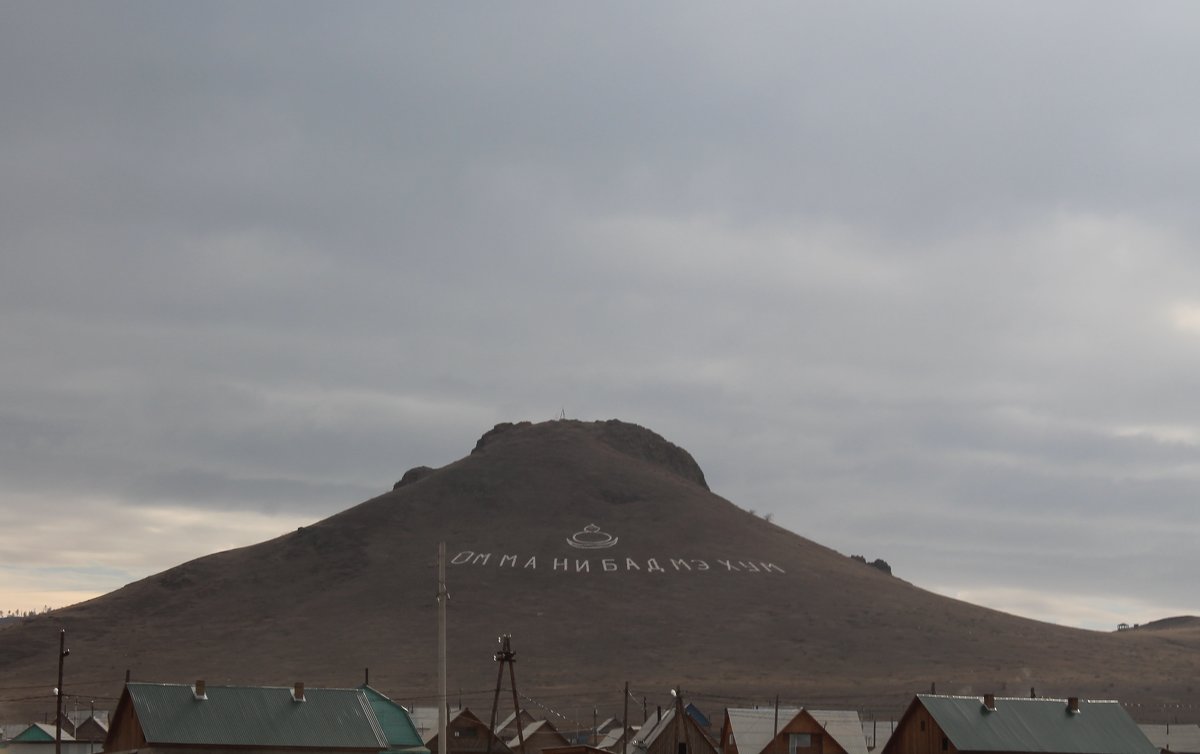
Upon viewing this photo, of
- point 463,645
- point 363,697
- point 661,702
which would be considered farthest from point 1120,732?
point 463,645

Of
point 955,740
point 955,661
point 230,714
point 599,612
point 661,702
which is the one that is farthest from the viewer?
point 599,612

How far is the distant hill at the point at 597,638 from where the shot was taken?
141 m

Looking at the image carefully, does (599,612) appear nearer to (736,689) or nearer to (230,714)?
(736,689)

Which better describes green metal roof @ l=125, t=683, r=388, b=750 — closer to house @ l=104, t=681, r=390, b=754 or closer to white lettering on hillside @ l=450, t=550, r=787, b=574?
house @ l=104, t=681, r=390, b=754

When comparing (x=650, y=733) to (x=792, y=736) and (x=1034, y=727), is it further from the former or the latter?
(x=1034, y=727)

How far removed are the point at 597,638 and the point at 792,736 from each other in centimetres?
8510

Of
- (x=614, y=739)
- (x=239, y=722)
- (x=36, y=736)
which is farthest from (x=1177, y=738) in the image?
(x=36, y=736)

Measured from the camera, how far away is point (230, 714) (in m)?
63.2

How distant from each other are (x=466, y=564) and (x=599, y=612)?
26.5 metres

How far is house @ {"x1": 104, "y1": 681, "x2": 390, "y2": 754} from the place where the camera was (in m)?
61.4

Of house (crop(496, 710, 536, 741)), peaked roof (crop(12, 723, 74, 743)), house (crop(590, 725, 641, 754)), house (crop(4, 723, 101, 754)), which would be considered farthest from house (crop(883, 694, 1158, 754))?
peaked roof (crop(12, 723, 74, 743))

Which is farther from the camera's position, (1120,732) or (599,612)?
(599,612)

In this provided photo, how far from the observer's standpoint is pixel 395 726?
71438mm

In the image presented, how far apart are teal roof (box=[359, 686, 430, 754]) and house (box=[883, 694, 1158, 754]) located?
21334 mm
